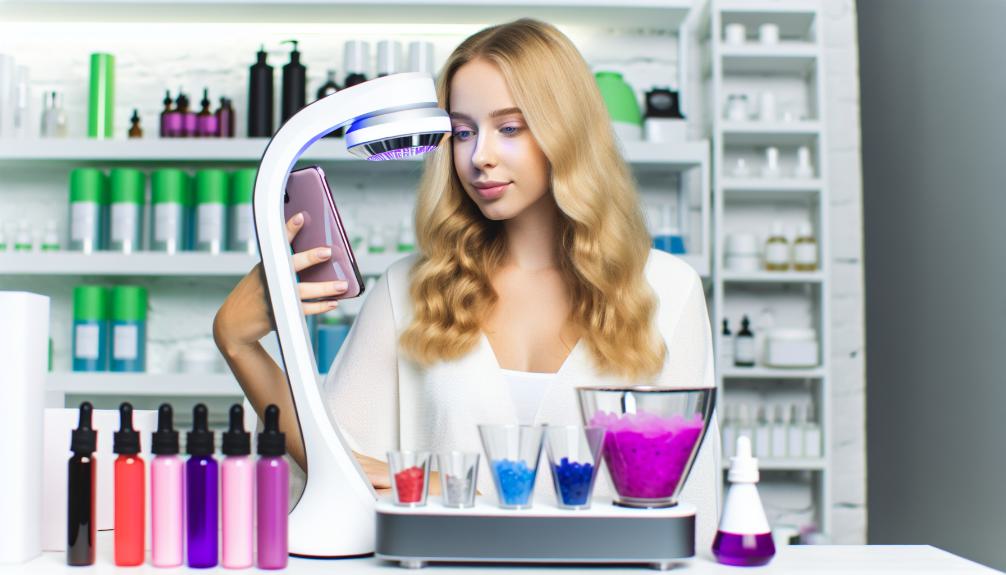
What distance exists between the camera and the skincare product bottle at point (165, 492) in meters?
0.80

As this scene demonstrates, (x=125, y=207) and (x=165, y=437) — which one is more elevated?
(x=125, y=207)

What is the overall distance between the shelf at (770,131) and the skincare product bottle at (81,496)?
7.10 ft

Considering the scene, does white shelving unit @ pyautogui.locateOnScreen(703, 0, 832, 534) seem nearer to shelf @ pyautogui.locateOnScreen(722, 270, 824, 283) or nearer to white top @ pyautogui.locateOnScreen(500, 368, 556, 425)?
shelf @ pyautogui.locateOnScreen(722, 270, 824, 283)

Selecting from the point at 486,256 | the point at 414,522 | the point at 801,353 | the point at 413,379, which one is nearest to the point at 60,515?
the point at 414,522

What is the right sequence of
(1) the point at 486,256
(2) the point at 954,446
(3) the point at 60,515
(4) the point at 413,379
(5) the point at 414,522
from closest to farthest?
(5) the point at 414,522, (3) the point at 60,515, (4) the point at 413,379, (1) the point at 486,256, (2) the point at 954,446

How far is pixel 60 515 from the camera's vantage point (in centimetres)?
91

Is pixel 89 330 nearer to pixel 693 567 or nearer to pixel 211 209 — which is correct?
pixel 211 209

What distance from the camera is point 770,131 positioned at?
2.66 meters

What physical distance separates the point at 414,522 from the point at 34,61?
Answer: 8.58 ft

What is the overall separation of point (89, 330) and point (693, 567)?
6.82ft

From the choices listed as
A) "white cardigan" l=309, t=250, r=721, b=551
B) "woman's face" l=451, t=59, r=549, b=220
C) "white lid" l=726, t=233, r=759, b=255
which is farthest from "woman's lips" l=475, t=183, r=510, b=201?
"white lid" l=726, t=233, r=759, b=255

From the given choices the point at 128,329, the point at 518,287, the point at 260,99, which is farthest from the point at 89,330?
the point at 518,287

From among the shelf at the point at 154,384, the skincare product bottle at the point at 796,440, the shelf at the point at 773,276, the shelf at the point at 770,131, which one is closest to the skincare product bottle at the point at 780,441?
the skincare product bottle at the point at 796,440

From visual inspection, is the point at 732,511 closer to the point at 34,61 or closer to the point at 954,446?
the point at 954,446
